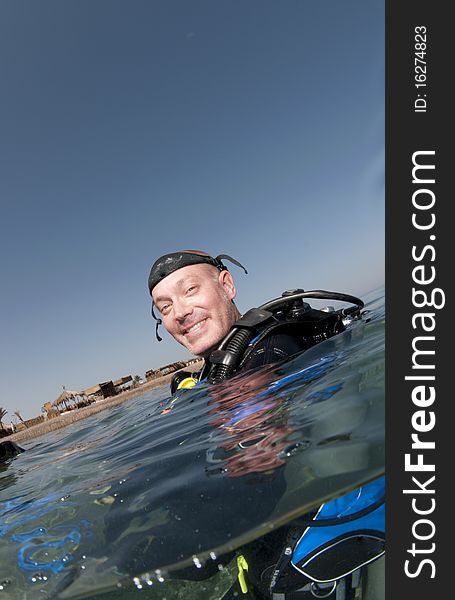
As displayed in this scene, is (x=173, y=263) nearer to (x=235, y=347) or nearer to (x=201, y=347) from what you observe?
(x=201, y=347)

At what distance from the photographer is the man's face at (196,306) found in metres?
3.54

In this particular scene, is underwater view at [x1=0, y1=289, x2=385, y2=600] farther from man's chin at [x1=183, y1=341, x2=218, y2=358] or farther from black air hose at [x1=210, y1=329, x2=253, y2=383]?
man's chin at [x1=183, y1=341, x2=218, y2=358]

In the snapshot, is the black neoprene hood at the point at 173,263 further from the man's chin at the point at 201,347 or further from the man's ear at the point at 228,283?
the man's chin at the point at 201,347

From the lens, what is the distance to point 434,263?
146cm

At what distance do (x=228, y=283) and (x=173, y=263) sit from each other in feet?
2.11

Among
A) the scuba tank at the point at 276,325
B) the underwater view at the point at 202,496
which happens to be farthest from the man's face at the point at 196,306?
the underwater view at the point at 202,496

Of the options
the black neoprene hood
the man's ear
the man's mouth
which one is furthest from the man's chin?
the black neoprene hood

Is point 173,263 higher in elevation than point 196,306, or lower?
higher

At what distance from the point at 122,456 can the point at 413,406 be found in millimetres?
2359

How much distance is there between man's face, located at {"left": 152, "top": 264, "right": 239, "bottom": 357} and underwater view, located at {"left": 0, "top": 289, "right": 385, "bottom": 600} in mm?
962

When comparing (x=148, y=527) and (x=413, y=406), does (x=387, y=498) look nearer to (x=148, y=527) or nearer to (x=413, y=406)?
(x=413, y=406)

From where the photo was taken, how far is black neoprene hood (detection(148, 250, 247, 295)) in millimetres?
3889

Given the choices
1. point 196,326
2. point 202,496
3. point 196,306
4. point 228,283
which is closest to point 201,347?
point 196,326

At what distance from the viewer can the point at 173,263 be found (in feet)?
12.9
